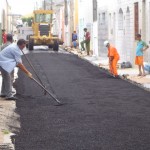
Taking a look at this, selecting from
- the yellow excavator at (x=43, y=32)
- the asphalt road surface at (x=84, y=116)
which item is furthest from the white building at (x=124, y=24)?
the yellow excavator at (x=43, y=32)

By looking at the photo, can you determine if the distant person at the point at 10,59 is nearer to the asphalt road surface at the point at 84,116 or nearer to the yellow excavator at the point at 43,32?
the asphalt road surface at the point at 84,116

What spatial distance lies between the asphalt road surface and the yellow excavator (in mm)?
28160

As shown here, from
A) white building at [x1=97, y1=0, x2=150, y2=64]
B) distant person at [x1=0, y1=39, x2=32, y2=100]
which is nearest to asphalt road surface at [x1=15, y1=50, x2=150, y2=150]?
distant person at [x1=0, y1=39, x2=32, y2=100]

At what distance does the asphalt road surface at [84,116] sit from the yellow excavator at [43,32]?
28.2 metres

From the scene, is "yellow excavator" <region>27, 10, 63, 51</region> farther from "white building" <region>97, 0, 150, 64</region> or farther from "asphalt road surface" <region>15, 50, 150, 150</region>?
"asphalt road surface" <region>15, 50, 150, 150</region>

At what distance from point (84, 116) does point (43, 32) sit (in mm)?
37330

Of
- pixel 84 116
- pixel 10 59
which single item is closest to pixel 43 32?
pixel 10 59

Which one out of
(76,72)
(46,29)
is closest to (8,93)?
(76,72)

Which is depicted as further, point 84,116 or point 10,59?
point 10,59

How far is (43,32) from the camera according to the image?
4944 cm

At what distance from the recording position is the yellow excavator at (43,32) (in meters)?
48.7

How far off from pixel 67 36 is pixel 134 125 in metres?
52.7

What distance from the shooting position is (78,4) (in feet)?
186

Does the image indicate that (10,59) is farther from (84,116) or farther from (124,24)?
(124,24)
